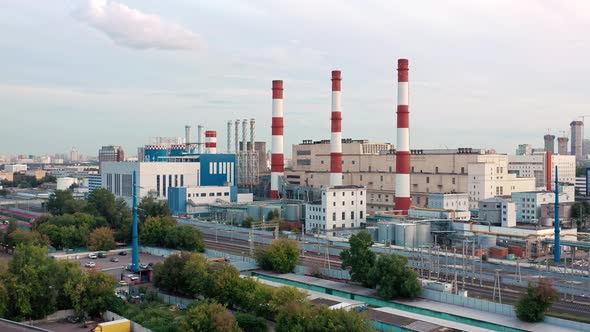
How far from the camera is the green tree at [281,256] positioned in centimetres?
2283

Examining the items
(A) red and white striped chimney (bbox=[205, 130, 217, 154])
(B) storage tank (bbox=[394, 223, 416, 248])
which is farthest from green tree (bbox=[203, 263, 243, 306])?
(A) red and white striped chimney (bbox=[205, 130, 217, 154])

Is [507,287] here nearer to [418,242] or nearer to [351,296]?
[351,296]

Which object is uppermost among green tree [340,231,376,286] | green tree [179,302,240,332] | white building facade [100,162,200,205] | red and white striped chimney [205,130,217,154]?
red and white striped chimney [205,130,217,154]

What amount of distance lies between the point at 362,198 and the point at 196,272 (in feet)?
62.4

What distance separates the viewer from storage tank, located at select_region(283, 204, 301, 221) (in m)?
38.8

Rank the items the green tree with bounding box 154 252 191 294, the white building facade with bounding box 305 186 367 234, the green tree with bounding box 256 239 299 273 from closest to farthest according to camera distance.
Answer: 1. the green tree with bounding box 154 252 191 294
2. the green tree with bounding box 256 239 299 273
3. the white building facade with bounding box 305 186 367 234

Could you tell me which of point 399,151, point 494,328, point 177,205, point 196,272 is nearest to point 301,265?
point 196,272

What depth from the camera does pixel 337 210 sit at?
35250 millimetres

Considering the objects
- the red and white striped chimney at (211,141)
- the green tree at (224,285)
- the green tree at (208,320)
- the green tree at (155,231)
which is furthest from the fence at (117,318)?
the red and white striped chimney at (211,141)

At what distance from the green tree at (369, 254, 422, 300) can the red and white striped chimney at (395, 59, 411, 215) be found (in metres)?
16.1

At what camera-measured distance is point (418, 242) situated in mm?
30141

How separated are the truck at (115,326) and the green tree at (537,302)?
10537 millimetres

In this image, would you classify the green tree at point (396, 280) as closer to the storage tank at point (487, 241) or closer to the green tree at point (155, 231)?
the storage tank at point (487, 241)

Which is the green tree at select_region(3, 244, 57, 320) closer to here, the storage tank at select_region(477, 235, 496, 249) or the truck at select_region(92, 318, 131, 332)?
the truck at select_region(92, 318, 131, 332)
